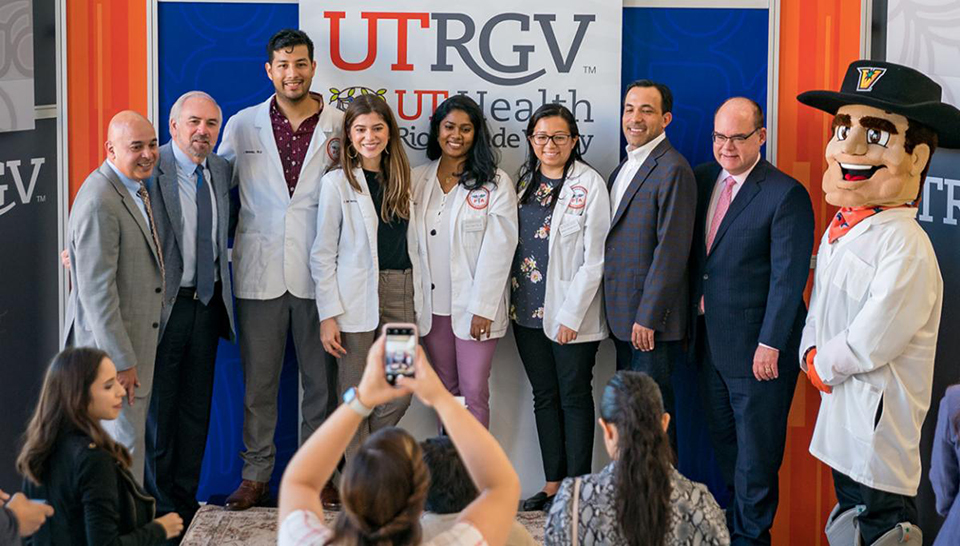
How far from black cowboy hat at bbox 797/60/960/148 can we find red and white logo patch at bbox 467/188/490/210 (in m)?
1.37

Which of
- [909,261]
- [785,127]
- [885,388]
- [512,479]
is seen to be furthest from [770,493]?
[512,479]

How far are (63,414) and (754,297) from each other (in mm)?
2613

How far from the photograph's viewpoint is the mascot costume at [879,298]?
3.89m

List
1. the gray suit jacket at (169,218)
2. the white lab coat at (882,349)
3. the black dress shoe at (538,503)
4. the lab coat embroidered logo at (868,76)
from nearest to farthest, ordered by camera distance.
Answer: the white lab coat at (882,349), the lab coat embroidered logo at (868,76), the gray suit jacket at (169,218), the black dress shoe at (538,503)

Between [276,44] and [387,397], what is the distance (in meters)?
2.74

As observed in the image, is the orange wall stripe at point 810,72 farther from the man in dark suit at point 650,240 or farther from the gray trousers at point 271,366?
the gray trousers at point 271,366

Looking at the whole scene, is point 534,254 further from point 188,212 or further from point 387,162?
point 188,212

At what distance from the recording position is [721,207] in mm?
4617

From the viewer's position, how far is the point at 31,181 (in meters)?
4.61

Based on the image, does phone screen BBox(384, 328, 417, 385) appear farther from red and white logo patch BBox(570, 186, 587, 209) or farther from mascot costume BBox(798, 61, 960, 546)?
red and white logo patch BBox(570, 186, 587, 209)

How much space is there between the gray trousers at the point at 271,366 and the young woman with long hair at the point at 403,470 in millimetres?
2556

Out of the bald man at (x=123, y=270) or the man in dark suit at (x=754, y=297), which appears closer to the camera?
the bald man at (x=123, y=270)

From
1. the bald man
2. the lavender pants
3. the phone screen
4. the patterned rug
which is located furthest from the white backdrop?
the phone screen

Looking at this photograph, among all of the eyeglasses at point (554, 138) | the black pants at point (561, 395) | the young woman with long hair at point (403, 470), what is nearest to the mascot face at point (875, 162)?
the eyeglasses at point (554, 138)
